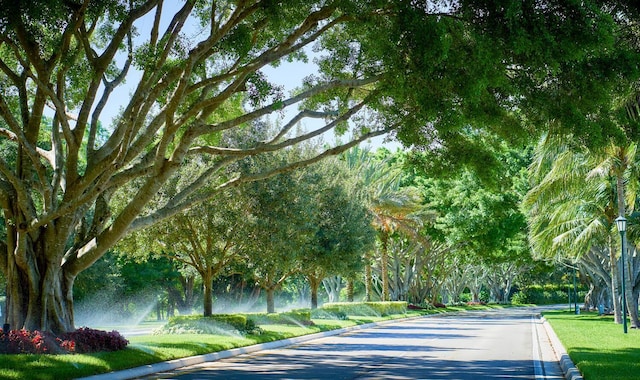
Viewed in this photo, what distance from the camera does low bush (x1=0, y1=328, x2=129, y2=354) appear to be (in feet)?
47.9

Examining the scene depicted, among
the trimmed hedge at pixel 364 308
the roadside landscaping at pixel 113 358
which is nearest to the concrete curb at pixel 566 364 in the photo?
the roadside landscaping at pixel 113 358

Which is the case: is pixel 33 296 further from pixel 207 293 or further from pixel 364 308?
pixel 364 308

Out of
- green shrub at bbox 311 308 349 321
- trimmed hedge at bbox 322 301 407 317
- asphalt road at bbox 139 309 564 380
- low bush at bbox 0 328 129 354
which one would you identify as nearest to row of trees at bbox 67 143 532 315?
trimmed hedge at bbox 322 301 407 317

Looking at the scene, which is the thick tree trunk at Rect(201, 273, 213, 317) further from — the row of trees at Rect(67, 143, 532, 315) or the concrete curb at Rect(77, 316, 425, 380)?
the concrete curb at Rect(77, 316, 425, 380)

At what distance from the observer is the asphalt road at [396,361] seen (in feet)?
46.2

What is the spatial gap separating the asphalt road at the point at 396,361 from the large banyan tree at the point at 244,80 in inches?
168

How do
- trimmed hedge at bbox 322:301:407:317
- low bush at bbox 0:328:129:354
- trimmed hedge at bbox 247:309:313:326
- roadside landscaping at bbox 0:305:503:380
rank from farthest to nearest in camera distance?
trimmed hedge at bbox 322:301:407:317
trimmed hedge at bbox 247:309:313:326
low bush at bbox 0:328:129:354
roadside landscaping at bbox 0:305:503:380

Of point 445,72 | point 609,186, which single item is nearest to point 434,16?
point 445,72

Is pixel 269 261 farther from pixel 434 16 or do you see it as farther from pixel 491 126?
pixel 434 16

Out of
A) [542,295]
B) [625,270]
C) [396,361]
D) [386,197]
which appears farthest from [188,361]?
[542,295]

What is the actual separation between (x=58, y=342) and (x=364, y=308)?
99.8 feet

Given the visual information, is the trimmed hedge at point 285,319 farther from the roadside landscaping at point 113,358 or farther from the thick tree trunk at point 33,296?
the thick tree trunk at point 33,296

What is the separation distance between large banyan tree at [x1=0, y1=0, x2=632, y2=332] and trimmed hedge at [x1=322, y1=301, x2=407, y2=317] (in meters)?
23.7

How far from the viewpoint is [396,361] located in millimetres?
16844
